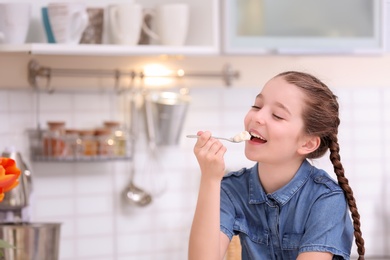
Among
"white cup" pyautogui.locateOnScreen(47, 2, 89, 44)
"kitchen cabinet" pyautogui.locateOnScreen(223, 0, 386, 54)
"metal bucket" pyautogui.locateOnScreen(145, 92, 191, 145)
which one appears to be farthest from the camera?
"metal bucket" pyautogui.locateOnScreen(145, 92, 191, 145)

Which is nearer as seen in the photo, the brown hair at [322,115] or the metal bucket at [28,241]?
the brown hair at [322,115]

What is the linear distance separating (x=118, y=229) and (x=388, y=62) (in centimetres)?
119

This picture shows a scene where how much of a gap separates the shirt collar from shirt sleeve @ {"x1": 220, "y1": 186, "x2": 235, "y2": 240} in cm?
5

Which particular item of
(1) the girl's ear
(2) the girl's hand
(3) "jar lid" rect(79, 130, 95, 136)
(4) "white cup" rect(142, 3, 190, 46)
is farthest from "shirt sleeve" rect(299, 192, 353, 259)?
(3) "jar lid" rect(79, 130, 95, 136)

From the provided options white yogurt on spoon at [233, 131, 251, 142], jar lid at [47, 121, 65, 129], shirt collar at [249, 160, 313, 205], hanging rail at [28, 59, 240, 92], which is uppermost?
hanging rail at [28, 59, 240, 92]

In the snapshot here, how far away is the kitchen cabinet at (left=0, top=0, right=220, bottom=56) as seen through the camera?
2.45 metres

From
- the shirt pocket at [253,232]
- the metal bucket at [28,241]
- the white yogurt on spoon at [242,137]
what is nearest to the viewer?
the white yogurt on spoon at [242,137]

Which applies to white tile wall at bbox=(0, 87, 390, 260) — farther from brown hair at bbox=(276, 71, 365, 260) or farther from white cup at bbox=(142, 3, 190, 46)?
brown hair at bbox=(276, 71, 365, 260)

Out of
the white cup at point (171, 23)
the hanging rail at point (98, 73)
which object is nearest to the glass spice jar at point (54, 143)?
the hanging rail at point (98, 73)

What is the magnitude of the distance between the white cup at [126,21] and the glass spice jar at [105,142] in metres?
0.30

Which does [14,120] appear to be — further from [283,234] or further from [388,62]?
[388,62]

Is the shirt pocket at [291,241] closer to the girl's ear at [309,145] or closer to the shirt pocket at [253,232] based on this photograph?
the shirt pocket at [253,232]

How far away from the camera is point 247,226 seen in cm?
184

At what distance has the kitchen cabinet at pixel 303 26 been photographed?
2738mm
